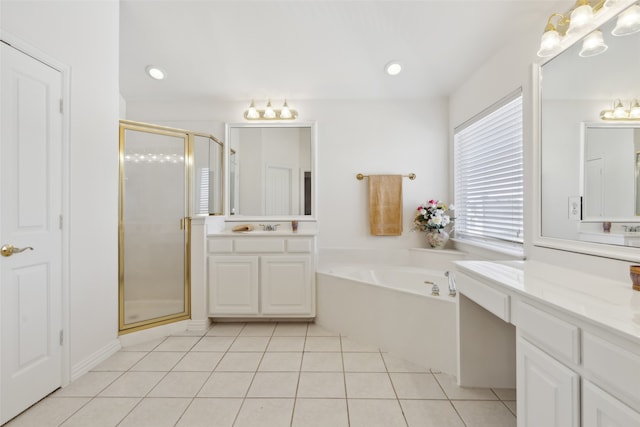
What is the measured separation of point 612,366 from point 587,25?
5.08 feet

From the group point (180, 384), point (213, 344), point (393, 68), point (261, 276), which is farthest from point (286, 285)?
point (393, 68)

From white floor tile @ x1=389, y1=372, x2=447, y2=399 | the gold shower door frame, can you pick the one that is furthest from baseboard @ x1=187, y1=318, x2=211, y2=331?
white floor tile @ x1=389, y1=372, x2=447, y2=399

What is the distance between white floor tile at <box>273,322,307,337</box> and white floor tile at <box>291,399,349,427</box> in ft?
3.25

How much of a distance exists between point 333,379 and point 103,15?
3.03 meters

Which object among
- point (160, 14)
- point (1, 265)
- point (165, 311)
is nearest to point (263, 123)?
point (160, 14)

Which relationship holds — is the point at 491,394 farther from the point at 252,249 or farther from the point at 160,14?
the point at 160,14

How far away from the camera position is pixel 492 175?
8.44 ft

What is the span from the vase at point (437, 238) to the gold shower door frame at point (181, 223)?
2.42 meters

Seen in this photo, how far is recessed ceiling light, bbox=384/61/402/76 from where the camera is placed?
2.85 m

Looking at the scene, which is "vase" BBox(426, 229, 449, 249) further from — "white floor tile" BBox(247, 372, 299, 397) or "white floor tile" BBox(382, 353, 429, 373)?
"white floor tile" BBox(247, 372, 299, 397)

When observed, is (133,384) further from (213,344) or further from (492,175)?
(492,175)

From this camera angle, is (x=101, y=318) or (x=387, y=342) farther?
(x=387, y=342)

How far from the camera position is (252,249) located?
293cm

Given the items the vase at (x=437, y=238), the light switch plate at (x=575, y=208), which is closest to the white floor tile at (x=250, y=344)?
the vase at (x=437, y=238)
